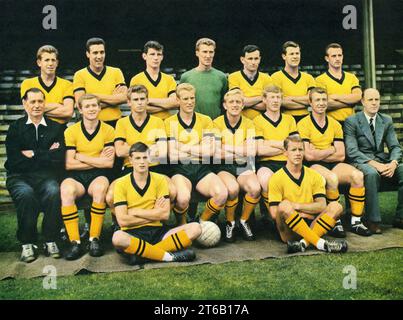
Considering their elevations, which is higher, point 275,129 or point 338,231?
point 275,129

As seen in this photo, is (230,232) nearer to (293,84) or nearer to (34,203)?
(293,84)

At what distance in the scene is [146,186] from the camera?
4.70 m

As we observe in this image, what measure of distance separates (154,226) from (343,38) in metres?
4.00

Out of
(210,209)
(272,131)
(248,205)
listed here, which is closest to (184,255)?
(210,209)

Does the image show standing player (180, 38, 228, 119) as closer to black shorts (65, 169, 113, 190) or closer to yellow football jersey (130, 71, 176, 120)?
yellow football jersey (130, 71, 176, 120)

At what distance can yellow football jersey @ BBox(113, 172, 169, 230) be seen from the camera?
184 inches

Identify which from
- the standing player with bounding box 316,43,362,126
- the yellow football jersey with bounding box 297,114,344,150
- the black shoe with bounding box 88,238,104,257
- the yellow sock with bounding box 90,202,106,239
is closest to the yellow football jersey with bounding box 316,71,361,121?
the standing player with bounding box 316,43,362,126

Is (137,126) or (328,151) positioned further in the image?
(328,151)

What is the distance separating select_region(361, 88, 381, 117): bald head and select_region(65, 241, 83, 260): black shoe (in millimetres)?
3236

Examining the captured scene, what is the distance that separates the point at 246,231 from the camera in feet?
17.1

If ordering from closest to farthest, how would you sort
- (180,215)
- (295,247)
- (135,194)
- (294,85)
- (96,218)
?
1. (135,194)
2. (295,247)
3. (96,218)
4. (180,215)
5. (294,85)

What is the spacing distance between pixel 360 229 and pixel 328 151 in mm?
848

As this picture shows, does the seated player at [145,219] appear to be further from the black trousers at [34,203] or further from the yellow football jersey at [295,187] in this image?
the yellow football jersey at [295,187]

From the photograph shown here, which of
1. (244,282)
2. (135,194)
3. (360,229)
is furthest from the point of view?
(360,229)
